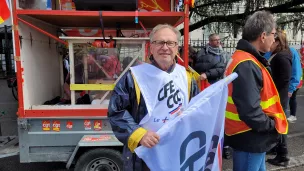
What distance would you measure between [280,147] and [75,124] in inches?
Answer: 111

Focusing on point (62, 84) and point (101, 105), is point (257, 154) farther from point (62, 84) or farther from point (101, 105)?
point (62, 84)

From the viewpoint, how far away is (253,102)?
5.67 ft

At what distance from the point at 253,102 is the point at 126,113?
2.72 feet

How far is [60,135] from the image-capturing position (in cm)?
300

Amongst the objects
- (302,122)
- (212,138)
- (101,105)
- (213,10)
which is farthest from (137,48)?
(213,10)

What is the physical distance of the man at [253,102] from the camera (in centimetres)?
175

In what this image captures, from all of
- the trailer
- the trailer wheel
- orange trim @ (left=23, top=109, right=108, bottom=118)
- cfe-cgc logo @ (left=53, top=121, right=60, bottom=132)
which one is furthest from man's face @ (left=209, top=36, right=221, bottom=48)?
cfe-cgc logo @ (left=53, top=121, right=60, bottom=132)

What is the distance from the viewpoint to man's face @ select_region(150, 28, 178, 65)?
161 centimetres

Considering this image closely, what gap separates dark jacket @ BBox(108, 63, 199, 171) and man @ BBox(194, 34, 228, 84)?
117 inches

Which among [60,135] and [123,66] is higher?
[123,66]

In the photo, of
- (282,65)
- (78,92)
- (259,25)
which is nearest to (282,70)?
(282,65)

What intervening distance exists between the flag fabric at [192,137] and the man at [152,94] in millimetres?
200

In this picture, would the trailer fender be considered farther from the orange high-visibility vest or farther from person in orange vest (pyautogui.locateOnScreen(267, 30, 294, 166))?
person in orange vest (pyautogui.locateOnScreen(267, 30, 294, 166))

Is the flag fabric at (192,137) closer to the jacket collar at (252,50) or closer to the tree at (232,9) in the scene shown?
the jacket collar at (252,50)
